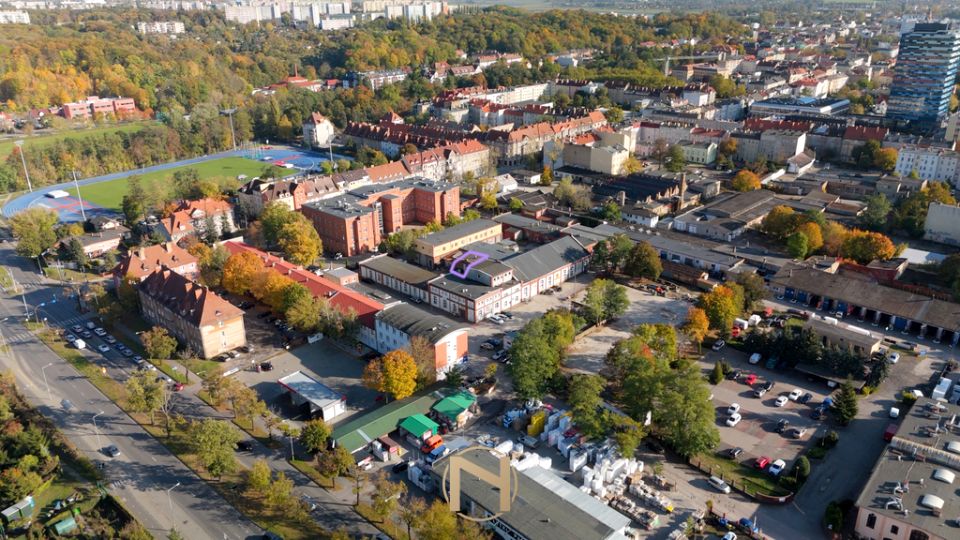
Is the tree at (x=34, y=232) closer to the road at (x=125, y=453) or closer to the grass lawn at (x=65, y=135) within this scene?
the road at (x=125, y=453)

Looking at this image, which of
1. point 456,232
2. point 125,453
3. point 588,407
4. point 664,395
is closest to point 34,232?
point 125,453

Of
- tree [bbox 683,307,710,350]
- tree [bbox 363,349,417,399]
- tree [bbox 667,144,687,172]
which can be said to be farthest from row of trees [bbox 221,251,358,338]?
tree [bbox 667,144,687,172]

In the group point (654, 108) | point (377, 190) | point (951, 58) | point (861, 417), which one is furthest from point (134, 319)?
point (951, 58)

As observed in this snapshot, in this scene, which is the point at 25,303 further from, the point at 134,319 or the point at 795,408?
the point at 795,408

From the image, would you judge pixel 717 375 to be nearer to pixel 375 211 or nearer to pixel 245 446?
pixel 245 446

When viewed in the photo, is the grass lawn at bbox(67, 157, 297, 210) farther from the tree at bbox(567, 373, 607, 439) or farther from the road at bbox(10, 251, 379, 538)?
the tree at bbox(567, 373, 607, 439)

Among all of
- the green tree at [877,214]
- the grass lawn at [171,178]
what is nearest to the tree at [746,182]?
the green tree at [877,214]

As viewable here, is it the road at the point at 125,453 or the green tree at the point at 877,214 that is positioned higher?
the green tree at the point at 877,214
